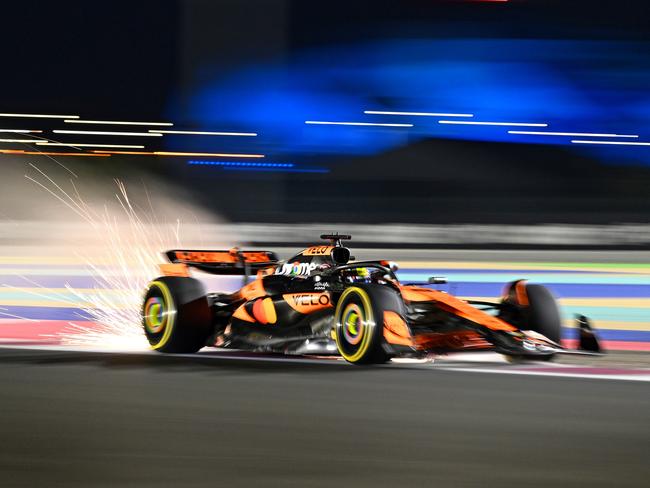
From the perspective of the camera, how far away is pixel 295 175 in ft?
100

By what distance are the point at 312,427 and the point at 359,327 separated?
2.57m

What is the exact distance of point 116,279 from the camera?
18.3 metres

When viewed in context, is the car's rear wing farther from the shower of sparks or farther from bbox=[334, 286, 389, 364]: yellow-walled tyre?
bbox=[334, 286, 389, 364]: yellow-walled tyre

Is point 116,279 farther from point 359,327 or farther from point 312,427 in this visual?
point 312,427

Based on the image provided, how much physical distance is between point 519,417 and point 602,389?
1372 mm

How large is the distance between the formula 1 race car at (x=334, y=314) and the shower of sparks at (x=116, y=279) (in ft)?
2.57

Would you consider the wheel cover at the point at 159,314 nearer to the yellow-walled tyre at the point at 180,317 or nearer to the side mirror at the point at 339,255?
the yellow-walled tyre at the point at 180,317

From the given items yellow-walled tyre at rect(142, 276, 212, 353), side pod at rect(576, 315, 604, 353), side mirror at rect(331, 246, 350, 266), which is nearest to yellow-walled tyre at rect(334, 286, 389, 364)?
side mirror at rect(331, 246, 350, 266)

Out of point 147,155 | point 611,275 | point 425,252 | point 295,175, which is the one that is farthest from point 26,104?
point 611,275

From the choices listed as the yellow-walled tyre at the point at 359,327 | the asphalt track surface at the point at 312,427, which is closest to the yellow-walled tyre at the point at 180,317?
the asphalt track surface at the point at 312,427

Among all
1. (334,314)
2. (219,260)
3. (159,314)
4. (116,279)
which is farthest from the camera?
(116,279)

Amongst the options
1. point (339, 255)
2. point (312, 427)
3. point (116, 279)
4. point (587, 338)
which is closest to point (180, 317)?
point (339, 255)

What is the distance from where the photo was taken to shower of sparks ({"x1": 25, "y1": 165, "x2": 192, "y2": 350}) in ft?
35.1

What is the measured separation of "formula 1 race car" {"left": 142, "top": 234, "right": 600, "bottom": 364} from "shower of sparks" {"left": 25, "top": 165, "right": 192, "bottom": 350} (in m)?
0.78
